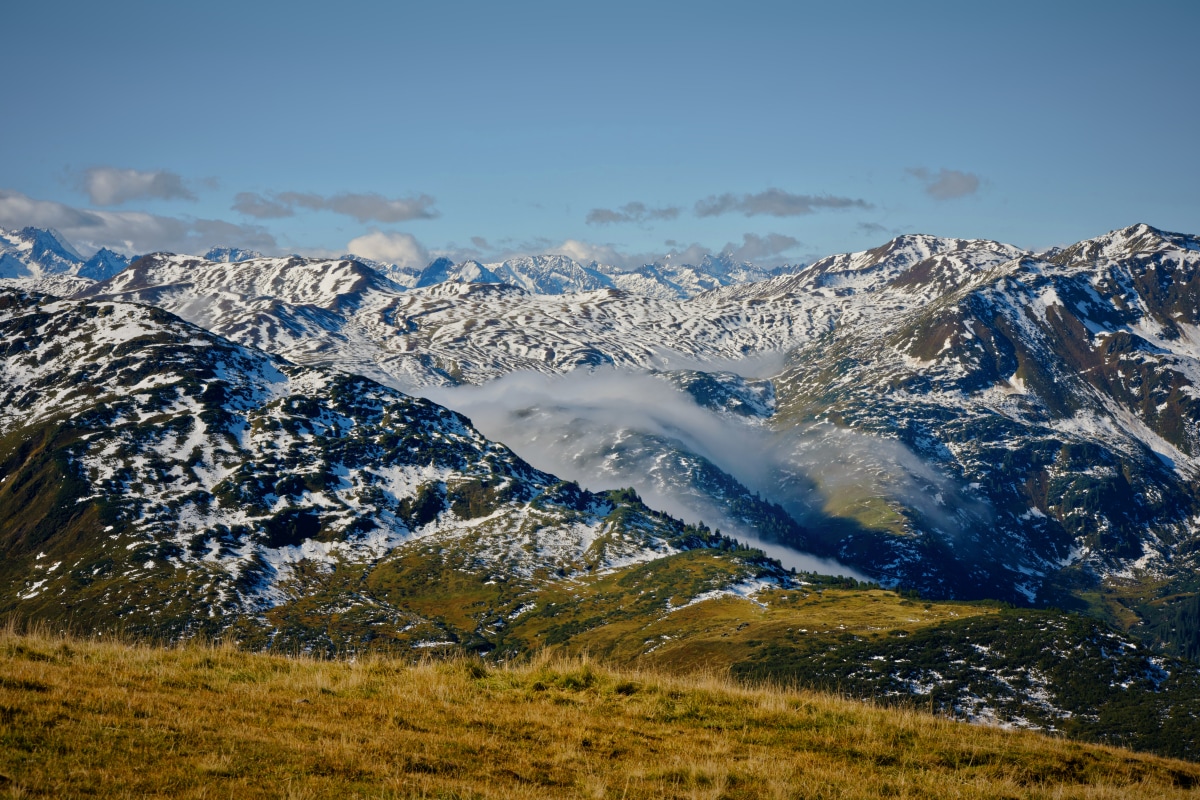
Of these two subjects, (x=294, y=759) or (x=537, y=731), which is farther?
(x=537, y=731)

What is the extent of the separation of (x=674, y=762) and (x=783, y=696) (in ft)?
25.5

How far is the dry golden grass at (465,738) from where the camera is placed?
14.6 metres

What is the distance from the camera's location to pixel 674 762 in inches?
687

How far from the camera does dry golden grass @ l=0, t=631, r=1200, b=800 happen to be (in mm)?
14609

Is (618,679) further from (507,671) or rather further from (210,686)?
(210,686)

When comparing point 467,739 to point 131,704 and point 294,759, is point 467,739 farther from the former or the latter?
point 131,704

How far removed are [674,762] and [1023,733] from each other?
13874 millimetres

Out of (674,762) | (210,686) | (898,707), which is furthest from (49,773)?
(898,707)

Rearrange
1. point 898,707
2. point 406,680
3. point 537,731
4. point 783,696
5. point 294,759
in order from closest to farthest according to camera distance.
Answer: point 294,759, point 537,731, point 406,680, point 783,696, point 898,707

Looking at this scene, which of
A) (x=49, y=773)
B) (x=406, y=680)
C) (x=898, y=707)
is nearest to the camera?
(x=49, y=773)

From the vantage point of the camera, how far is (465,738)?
58.2 feet

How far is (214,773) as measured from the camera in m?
14.3

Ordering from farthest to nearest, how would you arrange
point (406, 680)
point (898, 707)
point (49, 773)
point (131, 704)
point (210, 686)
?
point (898, 707)
point (406, 680)
point (210, 686)
point (131, 704)
point (49, 773)

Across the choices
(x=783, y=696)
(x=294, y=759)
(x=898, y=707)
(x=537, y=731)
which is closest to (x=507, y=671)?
(x=537, y=731)
